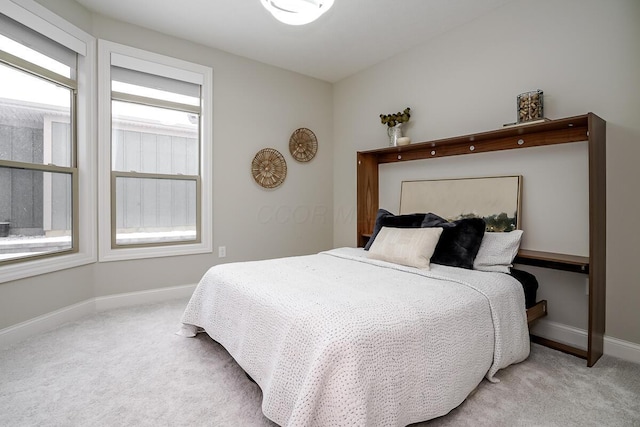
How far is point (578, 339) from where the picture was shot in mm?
2344

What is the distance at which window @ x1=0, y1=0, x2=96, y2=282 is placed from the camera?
91.7 inches

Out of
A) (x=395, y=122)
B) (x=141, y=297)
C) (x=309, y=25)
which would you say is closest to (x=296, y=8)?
(x=309, y=25)

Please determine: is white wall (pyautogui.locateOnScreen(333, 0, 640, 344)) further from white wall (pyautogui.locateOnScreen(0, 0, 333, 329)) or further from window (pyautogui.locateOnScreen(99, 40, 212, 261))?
window (pyautogui.locateOnScreen(99, 40, 212, 261))

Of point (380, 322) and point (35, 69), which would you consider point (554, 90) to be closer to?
point (380, 322)

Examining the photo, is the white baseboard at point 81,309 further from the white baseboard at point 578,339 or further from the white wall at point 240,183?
the white baseboard at point 578,339

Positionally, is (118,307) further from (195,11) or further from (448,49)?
(448,49)

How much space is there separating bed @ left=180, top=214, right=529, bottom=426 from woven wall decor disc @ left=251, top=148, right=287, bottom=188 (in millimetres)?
1792

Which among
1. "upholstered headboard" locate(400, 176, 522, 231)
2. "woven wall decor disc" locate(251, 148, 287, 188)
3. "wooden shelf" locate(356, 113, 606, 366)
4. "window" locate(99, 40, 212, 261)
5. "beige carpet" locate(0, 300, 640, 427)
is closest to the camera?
"beige carpet" locate(0, 300, 640, 427)

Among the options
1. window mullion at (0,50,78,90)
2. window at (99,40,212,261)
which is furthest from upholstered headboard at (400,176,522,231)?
window mullion at (0,50,78,90)

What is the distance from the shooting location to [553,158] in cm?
243

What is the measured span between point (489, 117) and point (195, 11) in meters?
2.66

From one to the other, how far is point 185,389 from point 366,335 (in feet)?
3.71

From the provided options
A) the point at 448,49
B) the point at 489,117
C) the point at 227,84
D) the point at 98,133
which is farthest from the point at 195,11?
the point at 489,117

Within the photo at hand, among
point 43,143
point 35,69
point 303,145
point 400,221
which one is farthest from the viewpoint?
point 303,145
